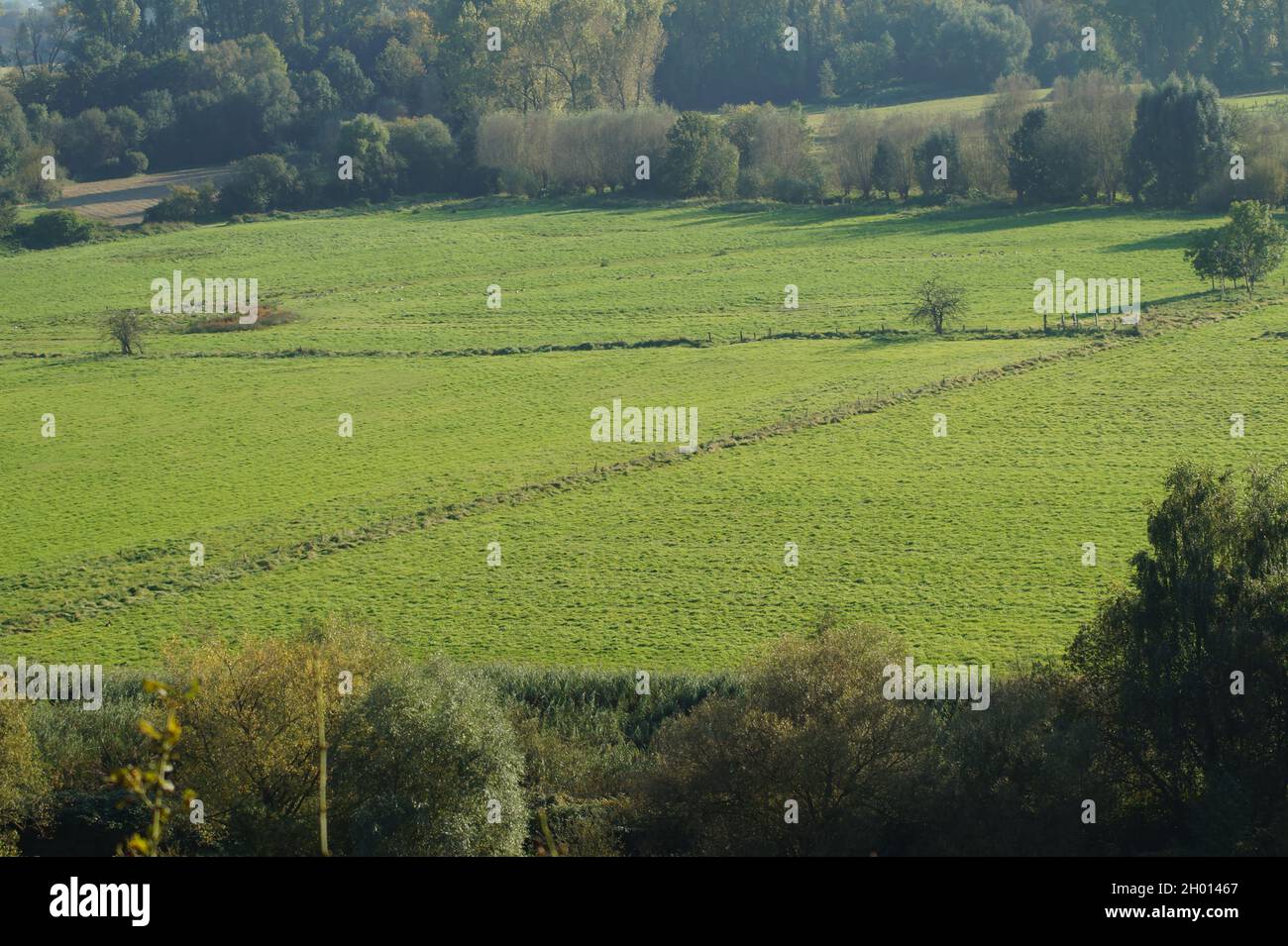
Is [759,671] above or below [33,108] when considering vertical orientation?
below

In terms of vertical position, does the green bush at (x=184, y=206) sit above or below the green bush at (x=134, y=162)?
below

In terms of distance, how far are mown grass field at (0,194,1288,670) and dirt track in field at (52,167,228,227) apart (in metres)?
27.9

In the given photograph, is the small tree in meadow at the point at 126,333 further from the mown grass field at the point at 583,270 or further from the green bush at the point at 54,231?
the green bush at the point at 54,231

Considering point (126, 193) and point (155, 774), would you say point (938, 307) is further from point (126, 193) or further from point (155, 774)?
point (126, 193)

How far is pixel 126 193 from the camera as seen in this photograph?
131 metres

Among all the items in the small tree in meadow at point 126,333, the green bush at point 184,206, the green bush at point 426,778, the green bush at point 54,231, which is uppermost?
the green bush at point 184,206

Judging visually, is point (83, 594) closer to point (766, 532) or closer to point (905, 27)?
point (766, 532)

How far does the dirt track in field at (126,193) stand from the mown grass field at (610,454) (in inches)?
1097

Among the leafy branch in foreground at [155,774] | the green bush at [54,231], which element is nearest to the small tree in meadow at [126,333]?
the green bush at [54,231]

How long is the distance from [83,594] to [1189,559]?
29854 mm

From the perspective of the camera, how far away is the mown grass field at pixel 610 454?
124 feet

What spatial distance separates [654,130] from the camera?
420 feet
